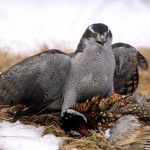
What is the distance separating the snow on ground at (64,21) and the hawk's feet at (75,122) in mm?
4832

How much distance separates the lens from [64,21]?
43.7 feet

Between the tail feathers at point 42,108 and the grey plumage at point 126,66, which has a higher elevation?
the grey plumage at point 126,66

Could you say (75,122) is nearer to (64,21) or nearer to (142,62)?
(142,62)

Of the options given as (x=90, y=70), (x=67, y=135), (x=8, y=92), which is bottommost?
(x=67, y=135)

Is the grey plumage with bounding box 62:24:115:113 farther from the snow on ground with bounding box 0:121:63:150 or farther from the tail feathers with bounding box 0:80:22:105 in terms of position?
the snow on ground with bounding box 0:121:63:150

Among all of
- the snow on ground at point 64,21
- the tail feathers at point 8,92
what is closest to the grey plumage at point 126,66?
the tail feathers at point 8,92

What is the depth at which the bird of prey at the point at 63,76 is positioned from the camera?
6.41 meters

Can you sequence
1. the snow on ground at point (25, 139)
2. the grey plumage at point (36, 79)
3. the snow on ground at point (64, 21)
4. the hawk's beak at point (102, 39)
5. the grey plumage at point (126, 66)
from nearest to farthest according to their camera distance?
the snow on ground at point (25, 139) → the hawk's beak at point (102, 39) → the grey plumage at point (36, 79) → the grey plumage at point (126, 66) → the snow on ground at point (64, 21)

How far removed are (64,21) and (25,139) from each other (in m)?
7.91

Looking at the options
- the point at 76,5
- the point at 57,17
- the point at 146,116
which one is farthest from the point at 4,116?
the point at 76,5

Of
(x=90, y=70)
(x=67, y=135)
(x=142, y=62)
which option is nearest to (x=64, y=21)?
(x=142, y=62)

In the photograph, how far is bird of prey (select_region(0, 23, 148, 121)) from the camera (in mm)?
6410

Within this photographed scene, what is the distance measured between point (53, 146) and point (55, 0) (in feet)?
33.4

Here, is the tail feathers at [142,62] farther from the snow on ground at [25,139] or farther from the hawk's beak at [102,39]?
the snow on ground at [25,139]
